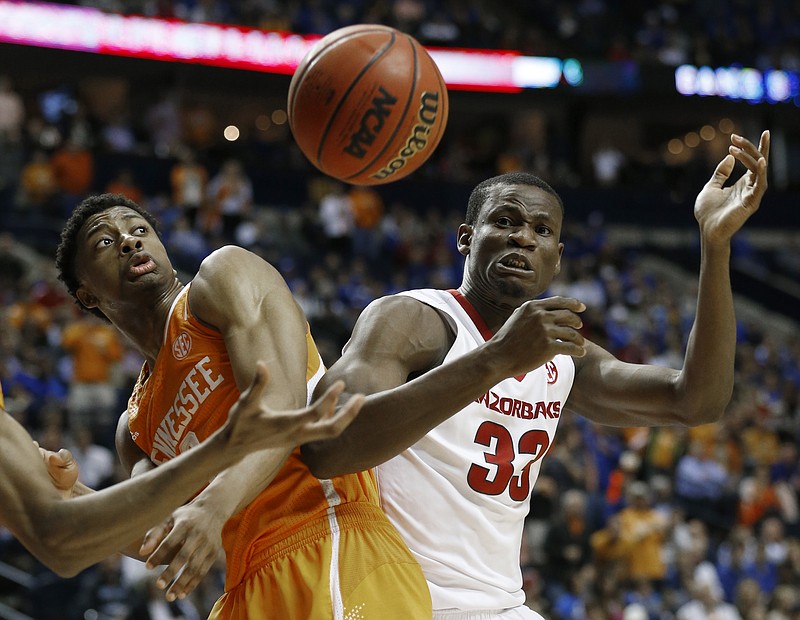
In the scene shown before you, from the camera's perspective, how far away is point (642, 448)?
1208 cm

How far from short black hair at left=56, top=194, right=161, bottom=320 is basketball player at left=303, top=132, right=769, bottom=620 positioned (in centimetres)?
89

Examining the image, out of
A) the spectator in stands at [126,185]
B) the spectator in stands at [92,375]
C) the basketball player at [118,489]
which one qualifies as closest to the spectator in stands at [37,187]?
the spectator in stands at [126,185]

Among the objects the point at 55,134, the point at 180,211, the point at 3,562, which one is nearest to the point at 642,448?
the point at 180,211

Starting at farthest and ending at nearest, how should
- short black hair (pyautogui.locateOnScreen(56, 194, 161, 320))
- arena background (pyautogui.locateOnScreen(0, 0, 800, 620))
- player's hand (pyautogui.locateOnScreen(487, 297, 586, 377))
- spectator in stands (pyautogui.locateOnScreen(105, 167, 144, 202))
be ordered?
spectator in stands (pyautogui.locateOnScreen(105, 167, 144, 202))
arena background (pyautogui.locateOnScreen(0, 0, 800, 620))
short black hair (pyautogui.locateOnScreen(56, 194, 161, 320))
player's hand (pyautogui.locateOnScreen(487, 297, 586, 377))

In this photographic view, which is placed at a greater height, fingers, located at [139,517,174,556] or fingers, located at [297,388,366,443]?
fingers, located at [297,388,366,443]

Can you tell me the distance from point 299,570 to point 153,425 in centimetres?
70

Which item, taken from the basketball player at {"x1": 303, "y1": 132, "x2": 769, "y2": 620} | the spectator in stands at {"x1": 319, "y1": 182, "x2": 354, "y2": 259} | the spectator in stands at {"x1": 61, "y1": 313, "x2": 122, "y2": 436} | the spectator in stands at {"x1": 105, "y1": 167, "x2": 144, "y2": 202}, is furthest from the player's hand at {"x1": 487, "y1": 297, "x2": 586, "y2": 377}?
the spectator in stands at {"x1": 319, "y1": 182, "x2": 354, "y2": 259}

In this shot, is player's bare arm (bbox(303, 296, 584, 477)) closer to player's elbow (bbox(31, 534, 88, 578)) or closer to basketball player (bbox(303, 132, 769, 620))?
basketball player (bbox(303, 132, 769, 620))

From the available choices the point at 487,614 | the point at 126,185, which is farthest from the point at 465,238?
the point at 126,185

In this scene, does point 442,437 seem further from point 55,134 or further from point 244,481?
point 55,134

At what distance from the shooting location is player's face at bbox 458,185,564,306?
338cm

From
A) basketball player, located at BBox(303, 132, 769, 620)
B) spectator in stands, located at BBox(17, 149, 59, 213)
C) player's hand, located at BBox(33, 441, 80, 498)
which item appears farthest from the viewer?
spectator in stands, located at BBox(17, 149, 59, 213)

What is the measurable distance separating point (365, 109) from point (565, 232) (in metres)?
13.0

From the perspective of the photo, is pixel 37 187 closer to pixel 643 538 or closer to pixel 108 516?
pixel 643 538
